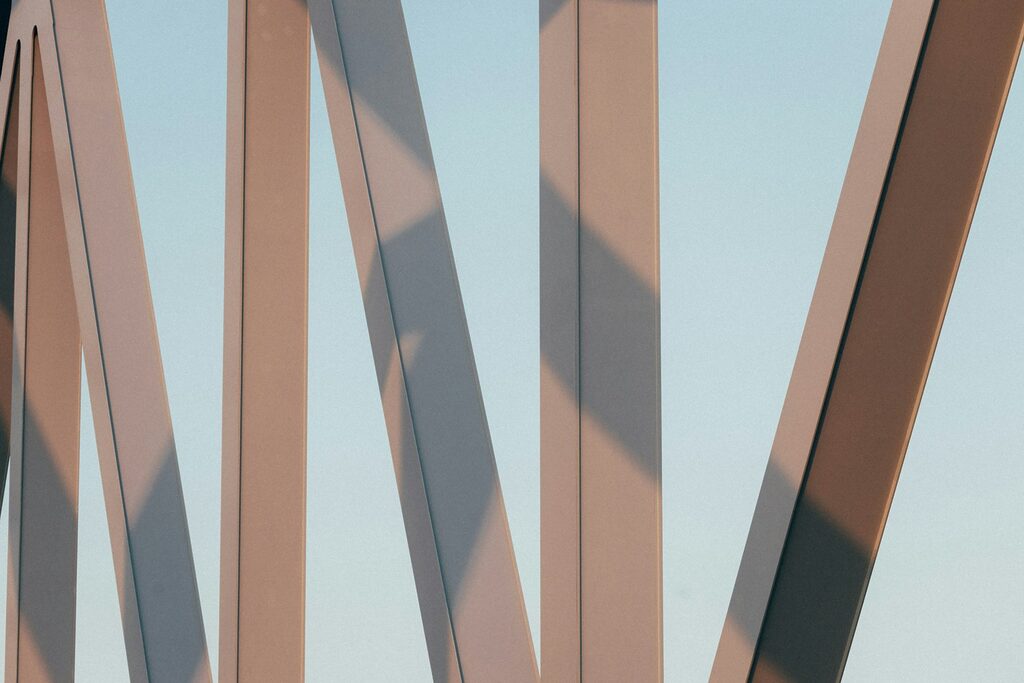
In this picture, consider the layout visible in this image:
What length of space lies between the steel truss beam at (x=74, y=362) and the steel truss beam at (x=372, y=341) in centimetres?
58

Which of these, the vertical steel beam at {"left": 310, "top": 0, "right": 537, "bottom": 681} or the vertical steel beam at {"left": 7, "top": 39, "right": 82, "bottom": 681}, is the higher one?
the vertical steel beam at {"left": 310, "top": 0, "right": 537, "bottom": 681}

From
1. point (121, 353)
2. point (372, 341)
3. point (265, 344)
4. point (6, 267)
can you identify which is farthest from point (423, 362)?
point (6, 267)

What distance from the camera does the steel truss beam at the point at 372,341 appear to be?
3305mm

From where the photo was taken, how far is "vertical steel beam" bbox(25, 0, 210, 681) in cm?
495

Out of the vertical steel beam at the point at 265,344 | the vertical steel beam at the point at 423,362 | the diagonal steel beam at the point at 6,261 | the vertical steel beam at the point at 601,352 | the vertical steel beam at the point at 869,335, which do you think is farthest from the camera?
the diagonal steel beam at the point at 6,261

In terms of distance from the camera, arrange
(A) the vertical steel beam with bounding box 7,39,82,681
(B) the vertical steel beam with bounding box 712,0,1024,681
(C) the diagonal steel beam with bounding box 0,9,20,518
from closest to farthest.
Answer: (B) the vertical steel beam with bounding box 712,0,1024,681, (A) the vertical steel beam with bounding box 7,39,82,681, (C) the diagonal steel beam with bounding box 0,9,20,518

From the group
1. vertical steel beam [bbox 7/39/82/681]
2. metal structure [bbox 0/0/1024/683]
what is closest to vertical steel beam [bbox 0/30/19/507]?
vertical steel beam [bbox 7/39/82/681]

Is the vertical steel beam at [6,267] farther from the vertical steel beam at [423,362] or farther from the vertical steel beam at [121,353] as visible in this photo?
the vertical steel beam at [423,362]

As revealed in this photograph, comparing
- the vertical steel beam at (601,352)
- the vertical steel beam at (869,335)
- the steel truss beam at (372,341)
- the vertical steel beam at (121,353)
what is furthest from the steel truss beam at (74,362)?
the vertical steel beam at (869,335)

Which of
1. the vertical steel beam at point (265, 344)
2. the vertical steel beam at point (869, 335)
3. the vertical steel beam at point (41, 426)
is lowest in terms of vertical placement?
the vertical steel beam at point (41, 426)

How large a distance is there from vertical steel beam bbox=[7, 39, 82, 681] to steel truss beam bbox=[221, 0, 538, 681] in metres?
2.39

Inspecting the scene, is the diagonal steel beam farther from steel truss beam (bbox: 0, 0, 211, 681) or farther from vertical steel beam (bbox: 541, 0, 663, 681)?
vertical steel beam (bbox: 541, 0, 663, 681)

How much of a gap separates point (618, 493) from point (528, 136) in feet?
7.18

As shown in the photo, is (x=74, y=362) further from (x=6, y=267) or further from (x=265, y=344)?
(x=265, y=344)
